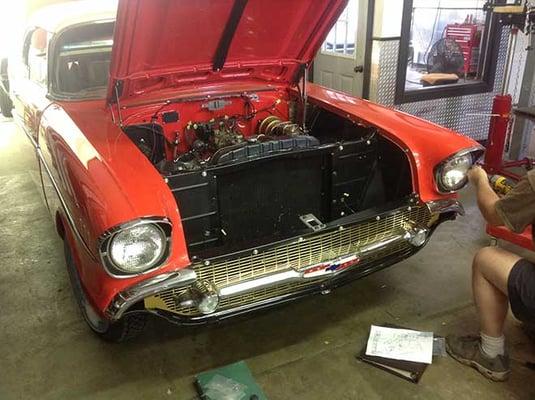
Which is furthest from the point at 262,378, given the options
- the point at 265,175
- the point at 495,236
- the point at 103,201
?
the point at 495,236

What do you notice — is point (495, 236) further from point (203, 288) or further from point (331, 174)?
point (203, 288)

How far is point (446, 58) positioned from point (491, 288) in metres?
3.73

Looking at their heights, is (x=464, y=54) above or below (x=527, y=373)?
above

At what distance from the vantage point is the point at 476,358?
219cm

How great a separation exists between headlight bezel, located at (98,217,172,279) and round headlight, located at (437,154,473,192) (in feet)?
4.27

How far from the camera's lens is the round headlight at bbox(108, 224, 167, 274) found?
170cm

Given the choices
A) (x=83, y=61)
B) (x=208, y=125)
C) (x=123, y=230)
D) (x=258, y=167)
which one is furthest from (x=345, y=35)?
(x=123, y=230)

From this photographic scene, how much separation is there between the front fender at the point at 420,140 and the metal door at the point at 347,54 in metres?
1.92

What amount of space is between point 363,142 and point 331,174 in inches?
8.9

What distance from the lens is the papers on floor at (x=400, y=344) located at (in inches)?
88.0

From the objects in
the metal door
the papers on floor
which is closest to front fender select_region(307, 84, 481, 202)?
the papers on floor

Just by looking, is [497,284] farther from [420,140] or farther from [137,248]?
[137,248]

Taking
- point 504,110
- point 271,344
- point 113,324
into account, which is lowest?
point 271,344

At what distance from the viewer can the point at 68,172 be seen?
2029mm
